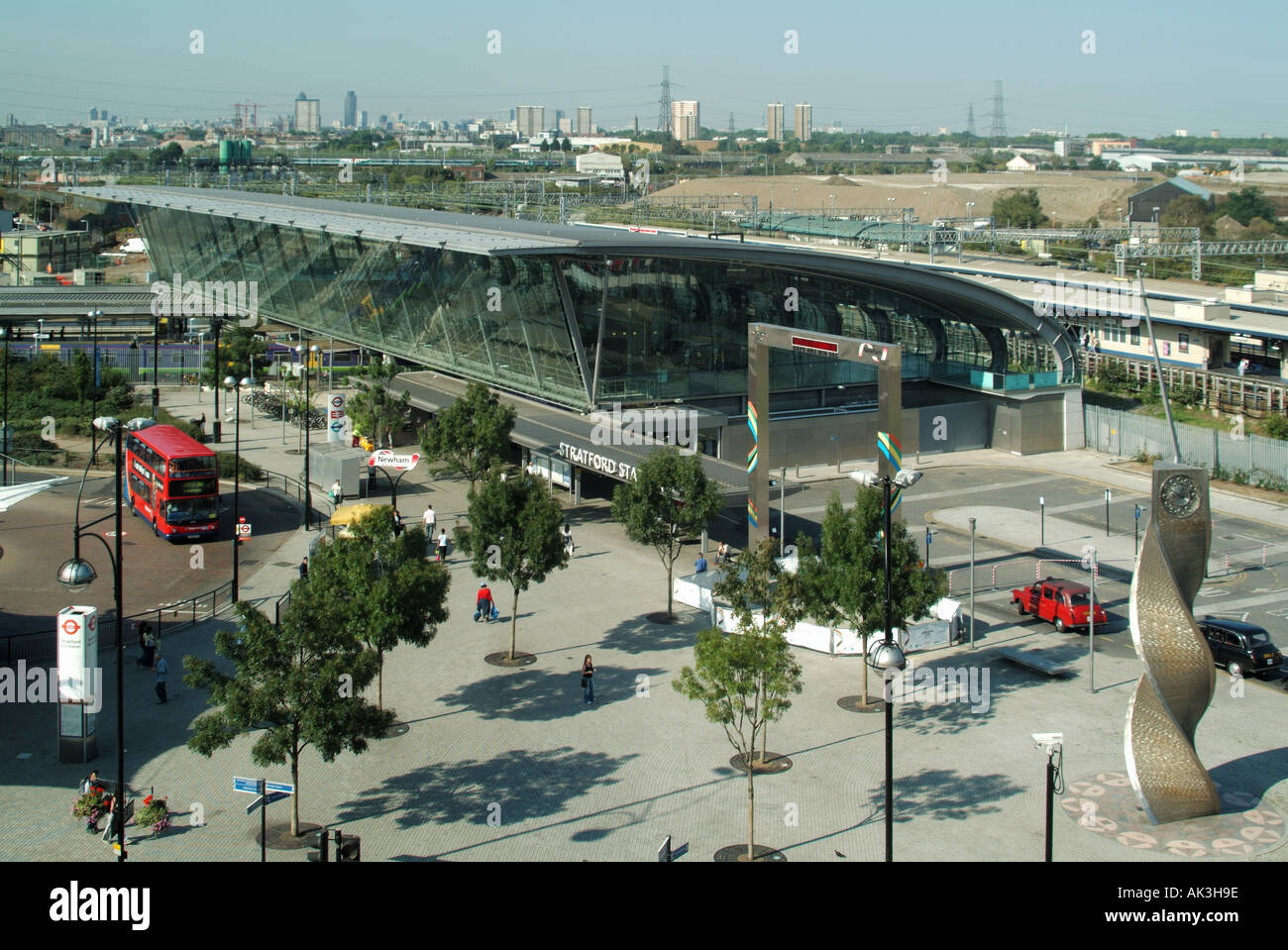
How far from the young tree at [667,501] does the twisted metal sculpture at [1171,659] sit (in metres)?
10.2

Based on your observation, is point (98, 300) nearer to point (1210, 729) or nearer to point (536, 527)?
point (536, 527)

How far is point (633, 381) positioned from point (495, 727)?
18443 mm

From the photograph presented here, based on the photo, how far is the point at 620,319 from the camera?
35.7m

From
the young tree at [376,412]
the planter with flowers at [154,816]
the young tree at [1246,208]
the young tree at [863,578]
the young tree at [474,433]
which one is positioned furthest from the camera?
the young tree at [1246,208]

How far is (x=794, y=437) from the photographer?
38031mm

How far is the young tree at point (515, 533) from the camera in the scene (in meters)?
22.5

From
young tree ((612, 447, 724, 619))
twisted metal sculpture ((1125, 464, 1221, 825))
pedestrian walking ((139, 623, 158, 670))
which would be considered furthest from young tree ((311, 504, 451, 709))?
twisted metal sculpture ((1125, 464, 1221, 825))

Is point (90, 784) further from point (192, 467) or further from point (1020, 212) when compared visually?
point (1020, 212)

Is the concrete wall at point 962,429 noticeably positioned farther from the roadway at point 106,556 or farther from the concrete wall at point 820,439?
the roadway at point 106,556

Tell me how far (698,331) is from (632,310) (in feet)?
8.15

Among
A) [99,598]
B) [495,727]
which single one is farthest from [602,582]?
[99,598]

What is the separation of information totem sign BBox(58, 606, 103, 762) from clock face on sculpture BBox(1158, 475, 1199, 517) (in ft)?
47.1

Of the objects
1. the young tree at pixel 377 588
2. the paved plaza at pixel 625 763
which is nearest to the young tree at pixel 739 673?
the paved plaza at pixel 625 763

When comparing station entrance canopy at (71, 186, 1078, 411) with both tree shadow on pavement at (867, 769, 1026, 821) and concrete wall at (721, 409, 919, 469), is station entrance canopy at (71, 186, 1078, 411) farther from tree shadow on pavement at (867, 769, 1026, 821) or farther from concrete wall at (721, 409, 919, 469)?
tree shadow on pavement at (867, 769, 1026, 821)
